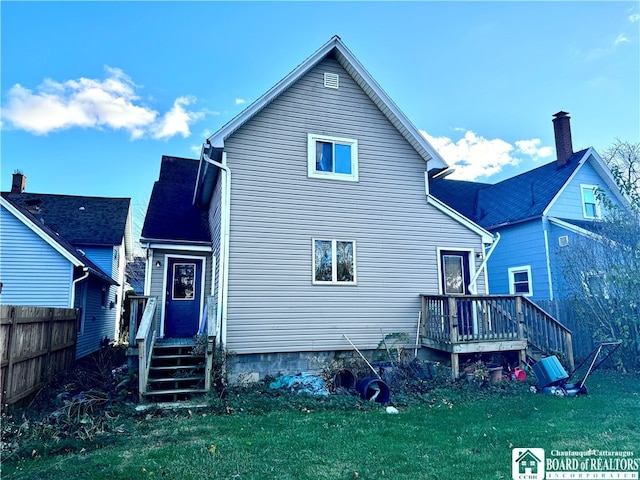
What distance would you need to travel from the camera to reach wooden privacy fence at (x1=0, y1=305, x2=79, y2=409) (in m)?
6.44

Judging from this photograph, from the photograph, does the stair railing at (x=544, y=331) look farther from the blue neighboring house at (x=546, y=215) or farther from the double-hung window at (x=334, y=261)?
the double-hung window at (x=334, y=261)

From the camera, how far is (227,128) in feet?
29.7

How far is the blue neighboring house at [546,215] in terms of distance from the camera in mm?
14203

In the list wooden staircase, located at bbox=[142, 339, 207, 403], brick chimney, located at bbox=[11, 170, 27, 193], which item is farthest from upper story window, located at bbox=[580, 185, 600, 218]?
brick chimney, located at bbox=[11, 170, 27, 193]

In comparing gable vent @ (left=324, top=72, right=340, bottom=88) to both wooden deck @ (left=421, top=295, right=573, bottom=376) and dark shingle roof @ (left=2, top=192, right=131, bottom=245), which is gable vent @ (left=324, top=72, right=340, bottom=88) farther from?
dark shingle roof @ (left=2, top=192, right=131, bottom=245)

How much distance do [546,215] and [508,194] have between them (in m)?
3.30

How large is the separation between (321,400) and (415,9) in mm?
10737

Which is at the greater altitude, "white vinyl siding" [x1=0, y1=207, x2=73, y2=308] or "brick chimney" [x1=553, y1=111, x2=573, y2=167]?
"brick chimney" [x1=553, y1=111, x2=573, y2=167]

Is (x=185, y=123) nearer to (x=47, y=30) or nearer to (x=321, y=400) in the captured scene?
(x=47, y=30)

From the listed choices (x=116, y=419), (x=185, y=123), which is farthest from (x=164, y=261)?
(x=185, y=123)

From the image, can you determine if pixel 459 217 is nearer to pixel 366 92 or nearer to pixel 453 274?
pixel 453 274

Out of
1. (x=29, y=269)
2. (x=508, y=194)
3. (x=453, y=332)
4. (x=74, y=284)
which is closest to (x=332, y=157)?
(x=453, y=332)

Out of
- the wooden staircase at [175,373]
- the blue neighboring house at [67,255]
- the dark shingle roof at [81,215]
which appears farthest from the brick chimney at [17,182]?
the wooden staircase at [175,373]

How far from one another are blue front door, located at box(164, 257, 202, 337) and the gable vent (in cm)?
608
